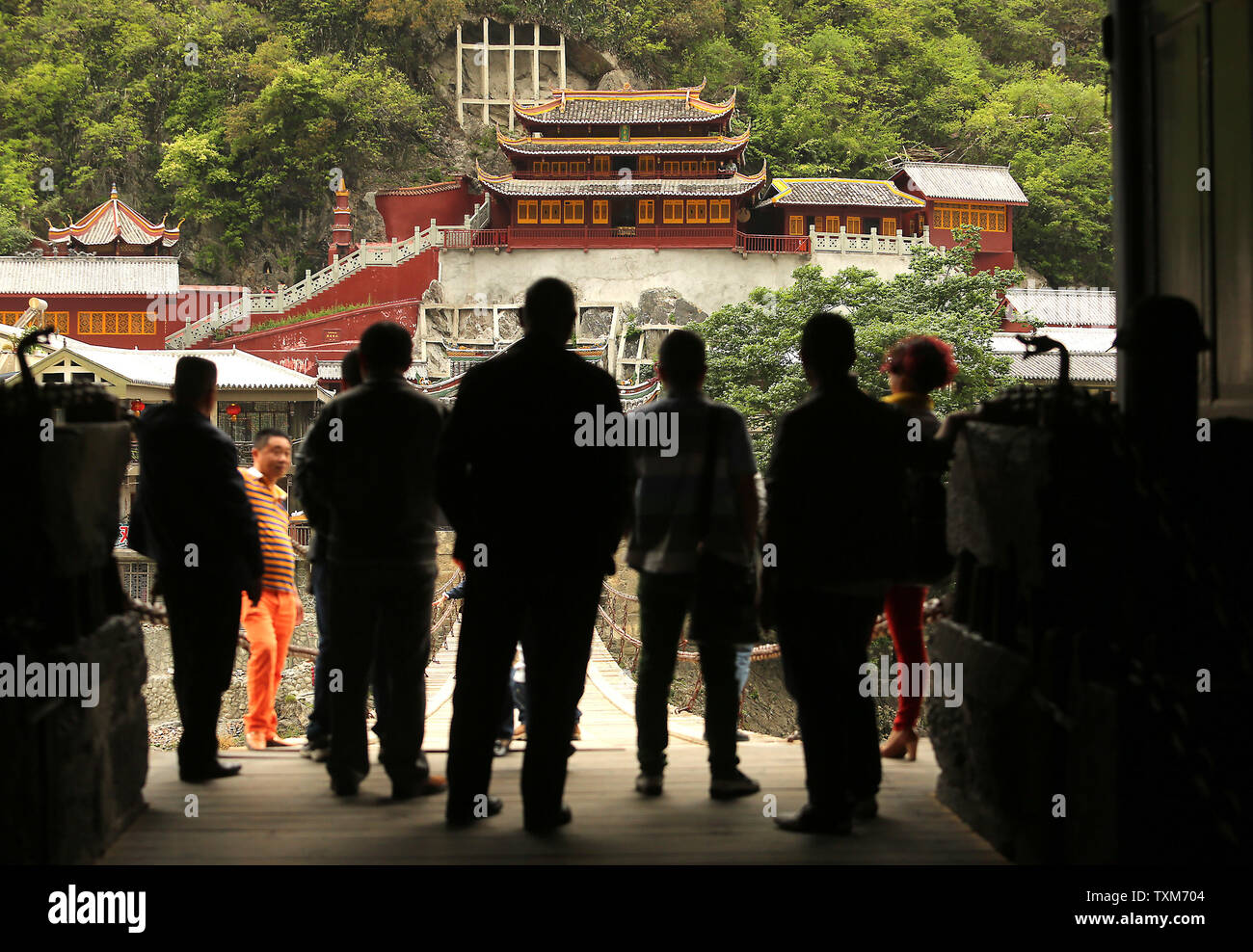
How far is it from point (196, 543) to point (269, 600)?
108cm

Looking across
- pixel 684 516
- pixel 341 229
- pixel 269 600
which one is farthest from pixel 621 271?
pixel 684 516

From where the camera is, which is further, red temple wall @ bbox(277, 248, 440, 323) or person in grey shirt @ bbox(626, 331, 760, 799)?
red temple wall @ bbox(277, 248, 440, 323)

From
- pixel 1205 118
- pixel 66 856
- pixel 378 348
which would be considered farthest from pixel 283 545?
pixel 1205 118

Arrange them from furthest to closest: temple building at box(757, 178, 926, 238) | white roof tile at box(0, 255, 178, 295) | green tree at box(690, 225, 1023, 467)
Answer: temple building at box(757, 178, 926, 238) → white roof tile at box(0, 255, 178, 295) → green tree at box(690, 225, 1023, 467)

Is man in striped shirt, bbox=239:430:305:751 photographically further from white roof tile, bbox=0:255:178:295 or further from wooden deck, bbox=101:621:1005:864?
white roof tile, bbox=0:255:178:295

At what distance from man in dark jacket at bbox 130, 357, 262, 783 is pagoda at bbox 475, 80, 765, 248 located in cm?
2618

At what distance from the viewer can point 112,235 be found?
90.1ft

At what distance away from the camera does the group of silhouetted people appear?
295cm

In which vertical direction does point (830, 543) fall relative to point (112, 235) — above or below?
below

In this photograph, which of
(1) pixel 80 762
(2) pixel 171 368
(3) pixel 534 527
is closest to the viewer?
(1) pixel 80 762

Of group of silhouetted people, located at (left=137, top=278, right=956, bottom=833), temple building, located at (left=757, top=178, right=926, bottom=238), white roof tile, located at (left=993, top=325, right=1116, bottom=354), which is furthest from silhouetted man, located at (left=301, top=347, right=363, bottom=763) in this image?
temple building, located at (left=757, top=178, right=926, bottom=238)

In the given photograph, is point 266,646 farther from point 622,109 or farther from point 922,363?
point 622,109

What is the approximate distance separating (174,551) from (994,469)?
2.40 m
